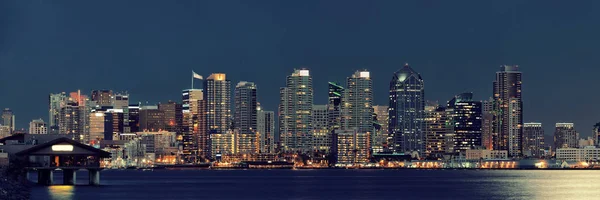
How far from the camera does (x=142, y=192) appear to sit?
387ft

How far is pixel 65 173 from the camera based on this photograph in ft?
401

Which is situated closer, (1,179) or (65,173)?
(1,179)

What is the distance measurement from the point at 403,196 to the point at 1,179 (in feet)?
140

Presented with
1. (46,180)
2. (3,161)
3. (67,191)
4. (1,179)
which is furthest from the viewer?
(46,180)

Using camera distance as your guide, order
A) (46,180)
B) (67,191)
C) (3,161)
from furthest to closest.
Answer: (46,180)
(3,161)
(67,191)

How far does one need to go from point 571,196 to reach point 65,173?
170 ft

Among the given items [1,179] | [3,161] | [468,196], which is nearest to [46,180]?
[3,161]

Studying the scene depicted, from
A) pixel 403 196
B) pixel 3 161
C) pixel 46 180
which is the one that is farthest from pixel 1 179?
pixel 403 196

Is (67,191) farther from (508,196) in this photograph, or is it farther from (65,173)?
(508,196)

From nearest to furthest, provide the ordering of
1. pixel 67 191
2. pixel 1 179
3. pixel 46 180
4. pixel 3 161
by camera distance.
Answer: pixel 1 179, pixel 67 191, pixel 3 161, pixel 46 180

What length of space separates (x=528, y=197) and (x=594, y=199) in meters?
7.53

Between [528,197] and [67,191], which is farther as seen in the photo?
[528,197]

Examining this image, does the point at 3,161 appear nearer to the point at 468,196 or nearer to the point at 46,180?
the point at 46,180

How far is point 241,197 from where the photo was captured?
111 meters
